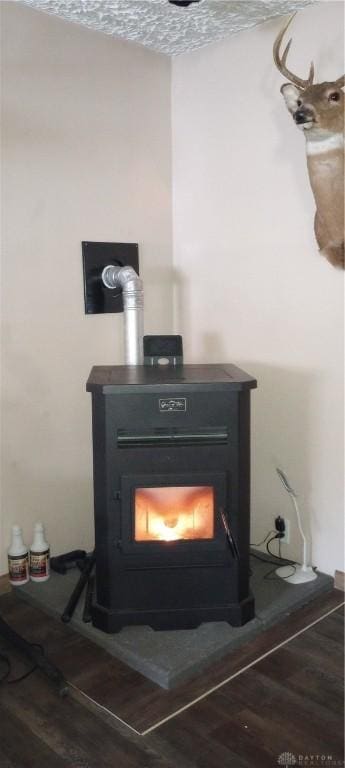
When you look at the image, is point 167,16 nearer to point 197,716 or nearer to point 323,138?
point 323,138

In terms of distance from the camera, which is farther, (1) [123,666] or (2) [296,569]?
(2) [296,569]

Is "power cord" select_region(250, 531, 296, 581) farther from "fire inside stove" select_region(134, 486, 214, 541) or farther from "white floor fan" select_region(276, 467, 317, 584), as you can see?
"fire inside stove" select_region(134, 486, 214, 541)

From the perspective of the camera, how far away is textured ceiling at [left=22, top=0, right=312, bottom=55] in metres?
2.43

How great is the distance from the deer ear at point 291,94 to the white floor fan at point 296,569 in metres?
1.39

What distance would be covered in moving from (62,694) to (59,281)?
154cm

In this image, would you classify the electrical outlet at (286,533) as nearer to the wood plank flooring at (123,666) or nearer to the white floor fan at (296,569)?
the white floor fan at (296,569)

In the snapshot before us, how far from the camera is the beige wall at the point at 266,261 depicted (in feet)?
8.52

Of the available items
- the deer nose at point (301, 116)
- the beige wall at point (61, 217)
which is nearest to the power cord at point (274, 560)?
the beige wall at point (61, 217)

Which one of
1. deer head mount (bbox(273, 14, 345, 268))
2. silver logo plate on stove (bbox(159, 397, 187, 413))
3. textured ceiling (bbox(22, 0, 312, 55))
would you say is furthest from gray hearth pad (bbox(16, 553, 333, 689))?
textured ceiling (bbox(22, 0, 312, 55))

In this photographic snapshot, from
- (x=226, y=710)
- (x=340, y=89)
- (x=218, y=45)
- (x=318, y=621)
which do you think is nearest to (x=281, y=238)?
(x=340, y=89)

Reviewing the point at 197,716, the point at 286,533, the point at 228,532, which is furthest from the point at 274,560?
the point at 197,716

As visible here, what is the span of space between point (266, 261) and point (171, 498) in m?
1.11

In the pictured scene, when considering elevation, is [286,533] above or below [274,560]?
above

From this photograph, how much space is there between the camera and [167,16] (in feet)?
8.29
